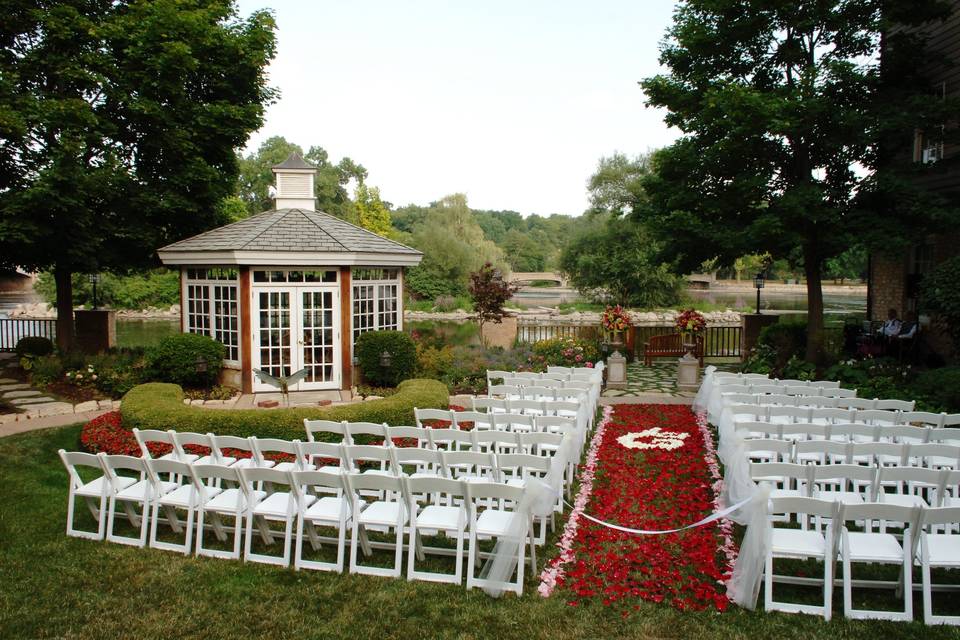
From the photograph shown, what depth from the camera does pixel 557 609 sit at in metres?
5.07

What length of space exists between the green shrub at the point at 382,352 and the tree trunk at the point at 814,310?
892cm

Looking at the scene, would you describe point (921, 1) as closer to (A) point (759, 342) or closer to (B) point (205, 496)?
(A) point (759, 342)

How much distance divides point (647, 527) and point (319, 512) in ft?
10.4

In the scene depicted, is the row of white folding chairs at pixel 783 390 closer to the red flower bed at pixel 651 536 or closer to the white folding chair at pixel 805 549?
the red flower bed at pixel 651 536

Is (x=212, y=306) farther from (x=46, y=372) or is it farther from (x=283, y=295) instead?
(x=46, y=372)

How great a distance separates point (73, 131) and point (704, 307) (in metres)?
36.0

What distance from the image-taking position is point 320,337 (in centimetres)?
1366

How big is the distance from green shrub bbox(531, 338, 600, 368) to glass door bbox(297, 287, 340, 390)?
473cm

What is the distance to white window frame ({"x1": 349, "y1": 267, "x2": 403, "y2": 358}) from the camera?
13922 mm

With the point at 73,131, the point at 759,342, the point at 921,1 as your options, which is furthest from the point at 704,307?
the point at 73,131

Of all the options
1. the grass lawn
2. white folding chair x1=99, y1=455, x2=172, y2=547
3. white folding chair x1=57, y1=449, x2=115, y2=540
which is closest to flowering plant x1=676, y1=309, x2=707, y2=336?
the grass lawn

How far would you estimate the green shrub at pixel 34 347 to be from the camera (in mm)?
15789

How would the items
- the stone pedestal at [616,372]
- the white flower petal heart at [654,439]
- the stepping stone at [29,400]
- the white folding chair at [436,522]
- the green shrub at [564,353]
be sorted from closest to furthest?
the white folding chair at [436,522] < the white flower petal heart at [654,439] < the stepping stone at [29,400] < the stone pedestal at [616,372] < the green shrub at [564,353]

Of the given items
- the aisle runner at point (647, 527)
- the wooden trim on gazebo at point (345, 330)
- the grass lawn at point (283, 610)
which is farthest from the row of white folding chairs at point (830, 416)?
the wooden trim on gazebo at point (345, 330)
